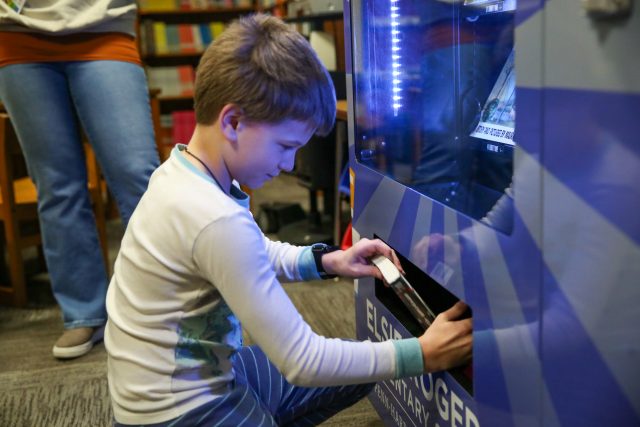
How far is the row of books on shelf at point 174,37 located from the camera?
487cm

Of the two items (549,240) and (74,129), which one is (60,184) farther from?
(549,240)

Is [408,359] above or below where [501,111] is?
below

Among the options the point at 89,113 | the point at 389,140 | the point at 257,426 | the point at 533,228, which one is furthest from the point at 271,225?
the point at 533,228

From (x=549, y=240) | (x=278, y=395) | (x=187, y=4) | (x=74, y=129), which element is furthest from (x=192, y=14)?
(x=549, y=240)

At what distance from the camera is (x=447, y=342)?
0.81 m

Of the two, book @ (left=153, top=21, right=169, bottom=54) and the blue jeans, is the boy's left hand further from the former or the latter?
book @ (left=153, top=21, right=169, bottom=54)

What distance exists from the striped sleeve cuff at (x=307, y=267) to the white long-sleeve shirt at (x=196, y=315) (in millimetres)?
181

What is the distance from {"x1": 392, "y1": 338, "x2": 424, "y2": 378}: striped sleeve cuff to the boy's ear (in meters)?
0.33

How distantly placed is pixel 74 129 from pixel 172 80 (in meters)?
3.45

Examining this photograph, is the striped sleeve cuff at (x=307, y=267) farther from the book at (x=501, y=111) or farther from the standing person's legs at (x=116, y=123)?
the standing person's legs at (x=116, y=123)

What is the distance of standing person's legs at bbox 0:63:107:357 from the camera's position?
1.56 meters

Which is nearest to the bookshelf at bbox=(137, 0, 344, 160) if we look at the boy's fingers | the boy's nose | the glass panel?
the glass panel

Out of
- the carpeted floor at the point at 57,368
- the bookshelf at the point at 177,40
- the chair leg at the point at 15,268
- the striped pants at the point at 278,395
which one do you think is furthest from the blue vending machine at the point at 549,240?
the bookshelf at the point at 177,40

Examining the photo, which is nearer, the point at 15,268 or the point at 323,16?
the point at 15,268
